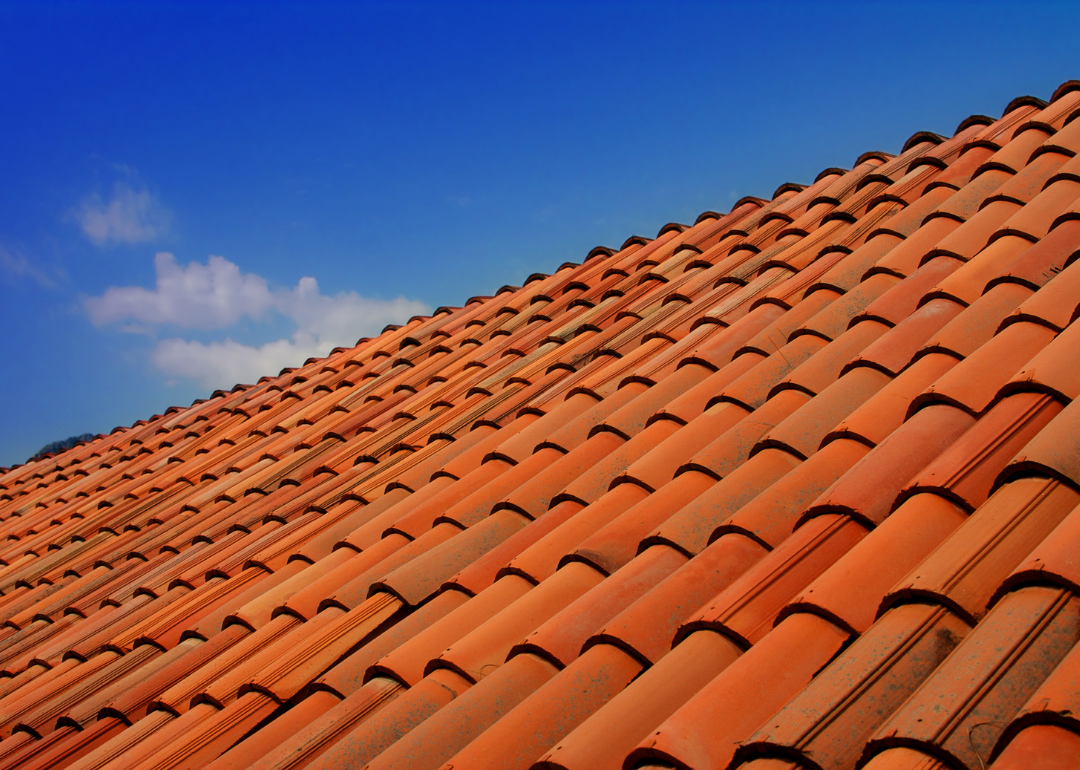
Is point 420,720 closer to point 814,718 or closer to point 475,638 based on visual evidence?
point 475,638

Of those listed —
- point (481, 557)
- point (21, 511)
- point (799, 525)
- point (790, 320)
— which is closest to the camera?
point (799, 525)

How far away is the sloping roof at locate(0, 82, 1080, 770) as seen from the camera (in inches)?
70.2

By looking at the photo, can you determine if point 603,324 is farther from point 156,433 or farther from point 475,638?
point 156,433

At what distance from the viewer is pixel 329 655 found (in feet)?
9.88

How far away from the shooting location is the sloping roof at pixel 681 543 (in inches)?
70.2

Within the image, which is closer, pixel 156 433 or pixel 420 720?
pixel 420 720

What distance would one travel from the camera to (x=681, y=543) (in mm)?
2629

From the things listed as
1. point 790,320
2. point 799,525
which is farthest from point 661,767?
point 790,320

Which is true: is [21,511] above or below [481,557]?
above

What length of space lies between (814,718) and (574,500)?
1.65 metres

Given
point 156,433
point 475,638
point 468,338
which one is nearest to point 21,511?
point 156,433

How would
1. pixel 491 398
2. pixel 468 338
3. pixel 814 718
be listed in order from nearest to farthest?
pixel 814 718, pixel 491 398, pixel 468 338

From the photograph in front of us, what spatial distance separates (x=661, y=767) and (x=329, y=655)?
1.60 metres

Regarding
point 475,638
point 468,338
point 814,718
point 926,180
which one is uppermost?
point 468,338
